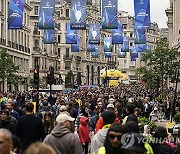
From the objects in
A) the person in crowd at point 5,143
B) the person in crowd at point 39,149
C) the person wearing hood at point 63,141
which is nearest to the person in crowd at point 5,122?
the person wearing hood at point 63,141

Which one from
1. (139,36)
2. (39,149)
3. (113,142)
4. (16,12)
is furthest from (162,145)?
(139,36)

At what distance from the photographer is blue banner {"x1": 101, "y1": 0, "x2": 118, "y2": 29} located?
3190 cm

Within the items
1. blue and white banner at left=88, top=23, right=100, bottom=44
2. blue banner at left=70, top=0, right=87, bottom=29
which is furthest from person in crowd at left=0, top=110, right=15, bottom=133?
blue and white banner at left=88, top=23, right=100, bottom=44

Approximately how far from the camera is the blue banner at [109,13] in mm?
31897

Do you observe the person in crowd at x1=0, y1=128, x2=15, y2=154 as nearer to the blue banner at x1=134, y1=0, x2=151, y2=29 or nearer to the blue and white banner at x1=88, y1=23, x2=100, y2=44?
the blue banner at x1=134, y1=0, x2=151, y2=29

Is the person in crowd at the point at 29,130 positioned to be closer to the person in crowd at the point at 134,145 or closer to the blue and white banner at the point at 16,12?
Result: the person in crowd at the point at 134,145

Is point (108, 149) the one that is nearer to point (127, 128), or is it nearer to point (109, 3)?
point (127, 128)

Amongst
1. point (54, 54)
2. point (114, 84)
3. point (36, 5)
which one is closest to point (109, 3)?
point (114, 84)

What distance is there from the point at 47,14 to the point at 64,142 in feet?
82.5

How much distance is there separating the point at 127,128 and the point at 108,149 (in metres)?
0.67

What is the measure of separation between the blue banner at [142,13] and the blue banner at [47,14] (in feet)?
15.2

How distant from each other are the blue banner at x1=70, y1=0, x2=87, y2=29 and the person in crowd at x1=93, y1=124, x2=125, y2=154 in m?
25.0

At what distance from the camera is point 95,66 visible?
140000 millimetres

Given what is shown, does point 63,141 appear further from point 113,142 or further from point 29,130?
point 29,130
